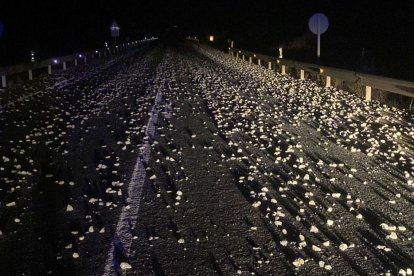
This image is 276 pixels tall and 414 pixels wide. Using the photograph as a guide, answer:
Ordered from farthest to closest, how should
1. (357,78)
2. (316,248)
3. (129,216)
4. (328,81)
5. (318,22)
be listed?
(318,22), (328,81), (357,78), (129,216), (316,248)

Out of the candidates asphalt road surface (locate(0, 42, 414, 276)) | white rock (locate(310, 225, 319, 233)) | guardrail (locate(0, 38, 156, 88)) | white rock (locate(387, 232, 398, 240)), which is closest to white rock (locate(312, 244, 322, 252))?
asphalt road surface (locate(0, 42, 414, 276))

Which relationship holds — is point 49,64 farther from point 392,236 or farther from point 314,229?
point 392,236

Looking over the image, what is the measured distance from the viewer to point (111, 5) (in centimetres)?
16488

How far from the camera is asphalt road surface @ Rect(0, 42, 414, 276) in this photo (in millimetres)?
5160

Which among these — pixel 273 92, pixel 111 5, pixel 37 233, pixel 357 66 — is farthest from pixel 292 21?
pixel 111 5

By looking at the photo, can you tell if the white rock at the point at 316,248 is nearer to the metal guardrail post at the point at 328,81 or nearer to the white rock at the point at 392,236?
the white rock at the point at 392,236

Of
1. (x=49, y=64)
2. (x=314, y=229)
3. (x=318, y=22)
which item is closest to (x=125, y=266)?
(x=314, y=229)

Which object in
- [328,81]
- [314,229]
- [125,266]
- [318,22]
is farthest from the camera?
[318,22]

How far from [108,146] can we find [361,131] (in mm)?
5630

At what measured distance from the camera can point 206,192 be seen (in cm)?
721

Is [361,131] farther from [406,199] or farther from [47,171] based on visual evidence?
[47,171]

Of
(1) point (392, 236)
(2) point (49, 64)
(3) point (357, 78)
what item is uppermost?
(2) point (49, 64)

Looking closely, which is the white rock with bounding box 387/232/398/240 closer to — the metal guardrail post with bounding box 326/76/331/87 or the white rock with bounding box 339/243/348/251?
the white rock with bounding box 339/243/348/251

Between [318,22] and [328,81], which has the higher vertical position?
[318,22]
